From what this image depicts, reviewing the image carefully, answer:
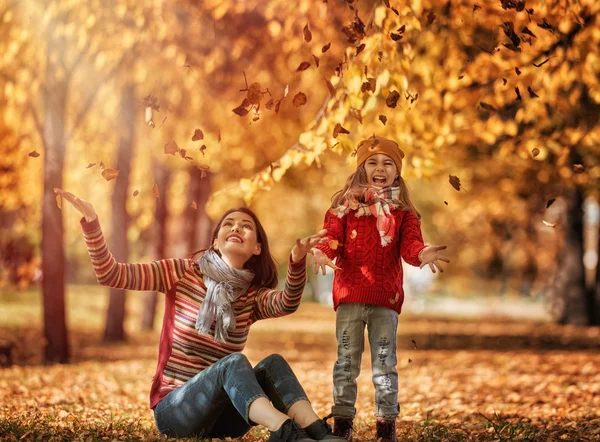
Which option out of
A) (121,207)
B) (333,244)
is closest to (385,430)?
(333,244)

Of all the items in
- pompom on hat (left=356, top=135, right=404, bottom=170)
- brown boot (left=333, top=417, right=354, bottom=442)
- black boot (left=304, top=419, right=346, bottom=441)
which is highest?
pompom on hat (left=356, top=135, right=404, bottom=170)

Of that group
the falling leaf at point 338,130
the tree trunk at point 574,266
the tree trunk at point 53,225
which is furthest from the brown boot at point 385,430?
the tree trunk at point 574,266

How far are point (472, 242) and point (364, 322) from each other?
106 ft

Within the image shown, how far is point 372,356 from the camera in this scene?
4309 mm

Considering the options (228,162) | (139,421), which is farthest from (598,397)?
(228,162)

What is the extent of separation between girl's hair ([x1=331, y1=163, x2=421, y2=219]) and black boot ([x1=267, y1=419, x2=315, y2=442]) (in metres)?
1.39

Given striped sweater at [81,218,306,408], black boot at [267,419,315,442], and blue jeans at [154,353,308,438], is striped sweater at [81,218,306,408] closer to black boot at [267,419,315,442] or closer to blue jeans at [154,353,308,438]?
blue jeans at [154,353,308,438]

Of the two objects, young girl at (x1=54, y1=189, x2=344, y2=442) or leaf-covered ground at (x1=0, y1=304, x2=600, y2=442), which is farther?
leaf-covered ground at (x1=0, y1=304, x2=600, y2=442)

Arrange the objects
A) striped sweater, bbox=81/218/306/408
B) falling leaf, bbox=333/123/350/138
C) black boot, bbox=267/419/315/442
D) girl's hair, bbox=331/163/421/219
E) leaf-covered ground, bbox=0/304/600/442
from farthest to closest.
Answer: leaf-covered ground, bbox=0/304/600/442 < girl's hair, bbox=331/163/421/219 < falling leaf, bbox=333/123/350/138 < striped sweater, bbox=81/218/306/408 < black boot, bbox=267/419/315/442

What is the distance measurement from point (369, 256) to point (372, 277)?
125 mm

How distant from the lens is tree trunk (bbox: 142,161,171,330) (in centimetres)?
1595

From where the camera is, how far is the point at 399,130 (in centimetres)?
713

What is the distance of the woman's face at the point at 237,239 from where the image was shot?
428cm

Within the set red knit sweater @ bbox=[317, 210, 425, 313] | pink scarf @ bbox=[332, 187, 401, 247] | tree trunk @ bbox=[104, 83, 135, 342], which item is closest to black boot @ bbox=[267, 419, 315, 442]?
red knit sweater @ bbox=[317, 210, 425, 313]
